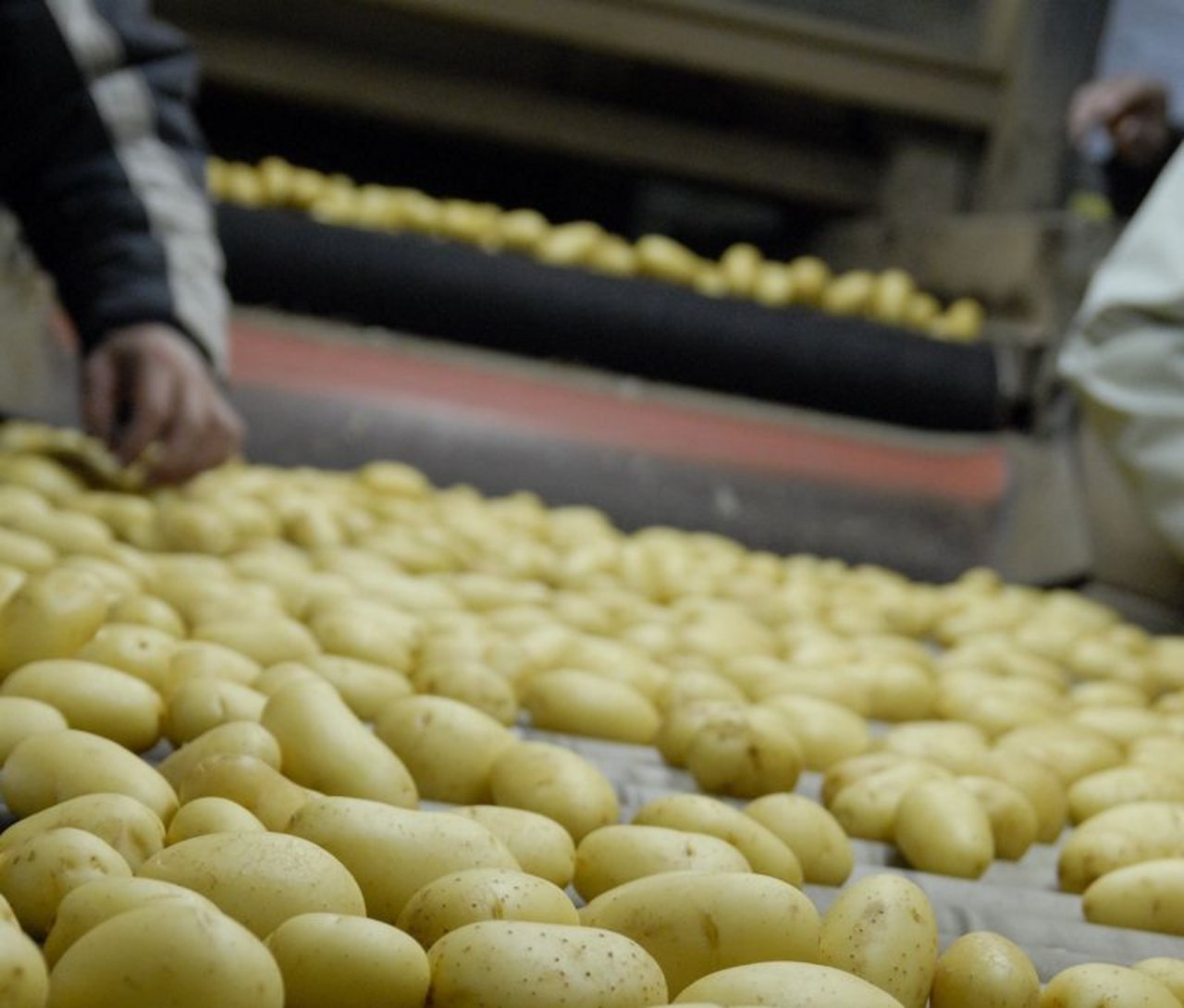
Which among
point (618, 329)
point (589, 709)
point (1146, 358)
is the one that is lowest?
Answer: point (618, 329)

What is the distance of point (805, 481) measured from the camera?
7.36 ft

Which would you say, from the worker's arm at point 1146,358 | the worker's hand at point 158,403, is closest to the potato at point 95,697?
the worker's hand at point 158,403

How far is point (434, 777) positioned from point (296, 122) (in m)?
3.04

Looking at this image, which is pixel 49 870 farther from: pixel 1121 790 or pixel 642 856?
pixel 1121 790

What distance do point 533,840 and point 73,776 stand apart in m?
0.21

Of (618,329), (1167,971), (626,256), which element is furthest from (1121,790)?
(626,256)

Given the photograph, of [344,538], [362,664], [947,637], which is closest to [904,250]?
[947,637]

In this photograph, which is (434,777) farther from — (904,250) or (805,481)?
(904,250)

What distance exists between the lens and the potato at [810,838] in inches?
29.9

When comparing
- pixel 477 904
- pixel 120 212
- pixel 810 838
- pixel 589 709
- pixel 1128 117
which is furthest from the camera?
pixel 1128 117

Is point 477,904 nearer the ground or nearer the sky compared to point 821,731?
nearer the sky

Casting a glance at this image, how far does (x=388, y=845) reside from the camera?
0.60m

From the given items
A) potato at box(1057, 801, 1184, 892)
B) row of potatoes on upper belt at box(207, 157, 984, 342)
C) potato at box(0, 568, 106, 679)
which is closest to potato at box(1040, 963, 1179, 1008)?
potato at box(1057, 801, 1184, 892)

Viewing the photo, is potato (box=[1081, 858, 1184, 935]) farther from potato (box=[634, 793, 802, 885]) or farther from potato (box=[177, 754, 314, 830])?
potato (box=[177, 754, 314, 830])
